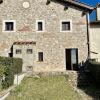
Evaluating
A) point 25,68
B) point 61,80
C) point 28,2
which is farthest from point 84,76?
point 28,2

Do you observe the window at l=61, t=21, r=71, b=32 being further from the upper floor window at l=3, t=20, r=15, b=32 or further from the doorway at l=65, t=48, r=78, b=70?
the upper floor window at l=3, t=20, r=15, b=32

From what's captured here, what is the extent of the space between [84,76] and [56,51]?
485cm

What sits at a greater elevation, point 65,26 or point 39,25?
point 39,25

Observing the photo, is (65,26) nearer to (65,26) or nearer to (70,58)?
(65,26)

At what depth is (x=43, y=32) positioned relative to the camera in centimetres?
2400

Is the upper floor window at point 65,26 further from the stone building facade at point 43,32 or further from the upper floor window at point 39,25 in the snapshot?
the upper floor window at point 39,25

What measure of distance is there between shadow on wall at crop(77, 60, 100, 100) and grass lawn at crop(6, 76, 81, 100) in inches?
35.6

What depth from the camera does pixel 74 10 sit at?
947 inches

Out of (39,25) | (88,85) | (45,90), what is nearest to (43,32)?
(39,25)

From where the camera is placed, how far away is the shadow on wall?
15.0 metres

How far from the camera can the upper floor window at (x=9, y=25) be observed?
24359mm

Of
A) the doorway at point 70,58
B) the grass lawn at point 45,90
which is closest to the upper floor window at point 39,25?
the doorway at point 70,58

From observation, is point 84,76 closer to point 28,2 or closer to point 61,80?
point 61,80

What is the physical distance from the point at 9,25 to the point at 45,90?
35.3 ft
